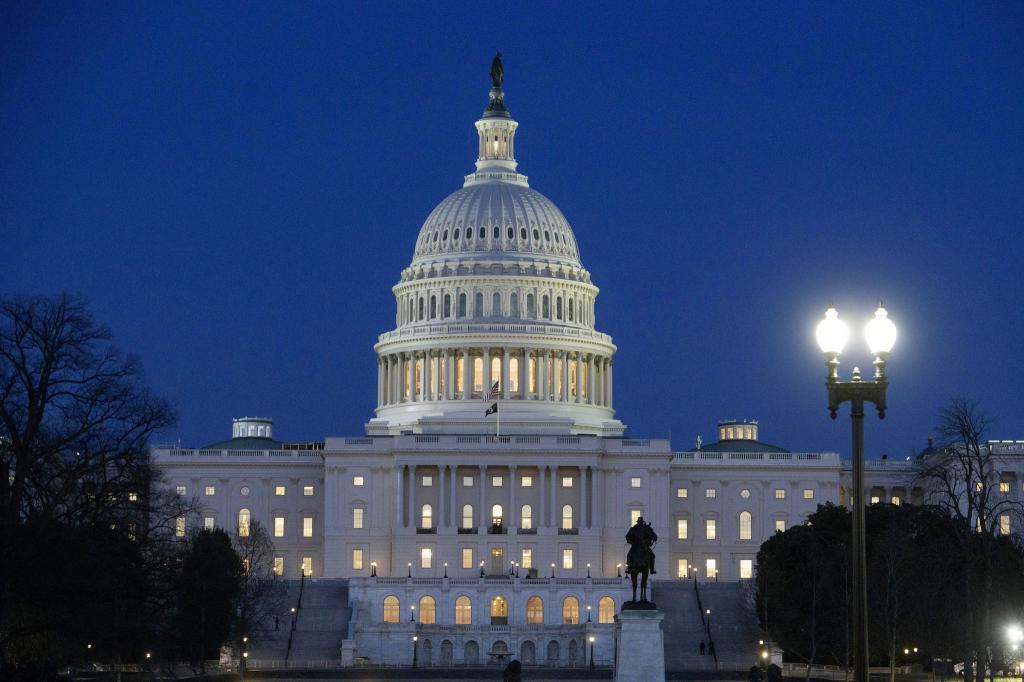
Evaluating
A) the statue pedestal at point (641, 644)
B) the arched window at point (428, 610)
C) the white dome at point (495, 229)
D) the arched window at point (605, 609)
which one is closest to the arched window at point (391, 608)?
the arched window at point (428, 610)

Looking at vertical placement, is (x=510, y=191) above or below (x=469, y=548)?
above

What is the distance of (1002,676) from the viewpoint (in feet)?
375

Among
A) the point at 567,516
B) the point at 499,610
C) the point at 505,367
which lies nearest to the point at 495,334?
the point at 505,367

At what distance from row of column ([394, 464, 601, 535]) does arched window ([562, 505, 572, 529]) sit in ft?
1.11

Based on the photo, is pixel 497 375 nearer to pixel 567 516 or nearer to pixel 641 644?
pixel 567 516

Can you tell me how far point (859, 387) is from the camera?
1905 inches

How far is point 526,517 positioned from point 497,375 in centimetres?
1851

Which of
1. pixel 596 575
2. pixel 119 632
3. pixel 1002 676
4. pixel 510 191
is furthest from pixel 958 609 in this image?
pixel 510 191

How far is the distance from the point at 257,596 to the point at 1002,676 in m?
43.2

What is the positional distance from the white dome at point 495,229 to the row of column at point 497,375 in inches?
362

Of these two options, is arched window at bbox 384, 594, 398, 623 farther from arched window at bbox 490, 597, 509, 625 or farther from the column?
the column

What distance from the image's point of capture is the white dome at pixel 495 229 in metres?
196

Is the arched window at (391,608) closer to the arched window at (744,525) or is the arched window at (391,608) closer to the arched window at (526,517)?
the arched window at (526,517)

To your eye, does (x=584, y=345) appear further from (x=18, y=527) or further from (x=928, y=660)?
(x=18, y=527)
